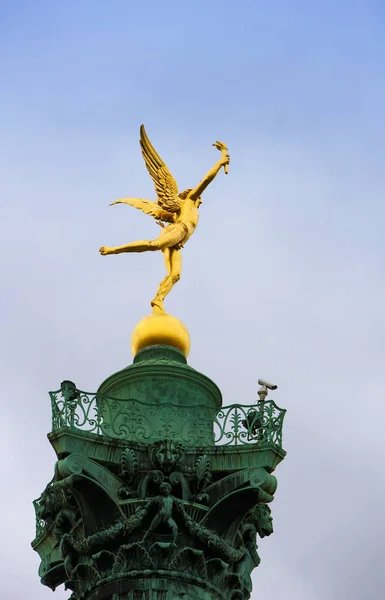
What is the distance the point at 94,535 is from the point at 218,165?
1165 cm

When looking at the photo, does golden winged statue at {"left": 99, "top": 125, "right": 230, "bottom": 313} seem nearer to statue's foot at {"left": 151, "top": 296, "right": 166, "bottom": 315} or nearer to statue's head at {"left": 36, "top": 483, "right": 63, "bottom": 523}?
statue's foot at {"left": 151, "top": 296, "right": 166, "bottom": 315}

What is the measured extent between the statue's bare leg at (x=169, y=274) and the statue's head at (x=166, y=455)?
5734 mm

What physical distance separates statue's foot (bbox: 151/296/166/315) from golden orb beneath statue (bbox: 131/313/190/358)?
0.39 metres

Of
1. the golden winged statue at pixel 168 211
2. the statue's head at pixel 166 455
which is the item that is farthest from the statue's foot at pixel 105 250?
the statue's head at pixel 166 455

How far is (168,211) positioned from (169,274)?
2.04 m

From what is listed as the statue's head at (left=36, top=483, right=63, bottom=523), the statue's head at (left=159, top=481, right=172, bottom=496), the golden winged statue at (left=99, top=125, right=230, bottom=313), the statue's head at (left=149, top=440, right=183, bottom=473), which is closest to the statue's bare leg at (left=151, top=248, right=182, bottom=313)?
the golden winged statue at (left=99, top=125, right=230, bottom=313)

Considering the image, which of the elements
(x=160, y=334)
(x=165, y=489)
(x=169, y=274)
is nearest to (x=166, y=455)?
(x=165, y=489)

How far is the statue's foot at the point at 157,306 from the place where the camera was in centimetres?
4012

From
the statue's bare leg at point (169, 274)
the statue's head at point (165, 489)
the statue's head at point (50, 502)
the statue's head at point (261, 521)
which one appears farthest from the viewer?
the statue's bare leg at point (169, 274)

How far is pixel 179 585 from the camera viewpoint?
34406mm

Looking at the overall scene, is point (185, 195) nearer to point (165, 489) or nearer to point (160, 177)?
point (160, 177)

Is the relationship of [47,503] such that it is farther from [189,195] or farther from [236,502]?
[189,195]

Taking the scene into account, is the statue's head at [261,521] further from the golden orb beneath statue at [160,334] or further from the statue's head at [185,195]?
the statue's head at [185,195]

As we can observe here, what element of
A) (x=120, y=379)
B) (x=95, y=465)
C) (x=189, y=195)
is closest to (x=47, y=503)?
(x=95, y=465)
